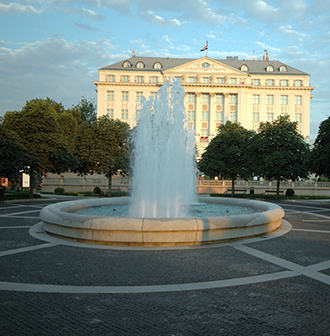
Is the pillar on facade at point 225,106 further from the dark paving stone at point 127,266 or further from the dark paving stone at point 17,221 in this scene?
the dark paving stone at point 127,266

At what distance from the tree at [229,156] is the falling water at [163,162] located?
23.2 metres

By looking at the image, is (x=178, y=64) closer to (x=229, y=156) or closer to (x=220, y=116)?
(x=220, y=116)

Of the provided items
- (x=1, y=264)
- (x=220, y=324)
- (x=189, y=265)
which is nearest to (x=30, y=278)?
(x=1, y=264)

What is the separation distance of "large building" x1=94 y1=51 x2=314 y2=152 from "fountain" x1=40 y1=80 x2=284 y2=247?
6017cm

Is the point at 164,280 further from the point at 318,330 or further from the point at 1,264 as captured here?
the point at 1,264

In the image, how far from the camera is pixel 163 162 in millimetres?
15852

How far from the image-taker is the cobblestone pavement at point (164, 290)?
14.1 feet

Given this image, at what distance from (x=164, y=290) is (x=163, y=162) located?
10522 mm

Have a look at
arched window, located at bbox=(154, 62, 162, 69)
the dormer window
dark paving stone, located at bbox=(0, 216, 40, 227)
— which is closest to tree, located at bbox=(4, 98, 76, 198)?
dark paving stone, located at bbox=(0, 216, 40, 227)

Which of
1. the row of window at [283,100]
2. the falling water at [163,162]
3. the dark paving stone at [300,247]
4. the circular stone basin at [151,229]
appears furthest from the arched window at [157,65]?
the circular stone basin at [151,229]

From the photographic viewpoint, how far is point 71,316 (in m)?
4.56

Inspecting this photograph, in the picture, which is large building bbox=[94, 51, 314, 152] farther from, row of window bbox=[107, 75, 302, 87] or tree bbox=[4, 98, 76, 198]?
tree bbox=[4, 98, 76, 198]

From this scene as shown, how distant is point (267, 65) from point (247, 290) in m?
85.0

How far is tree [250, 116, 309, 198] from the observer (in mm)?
32812
